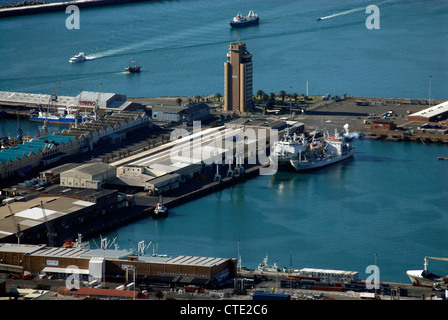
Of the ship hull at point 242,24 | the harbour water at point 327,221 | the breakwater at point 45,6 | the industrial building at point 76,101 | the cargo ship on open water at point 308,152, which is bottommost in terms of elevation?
the harbour water at point 327,221

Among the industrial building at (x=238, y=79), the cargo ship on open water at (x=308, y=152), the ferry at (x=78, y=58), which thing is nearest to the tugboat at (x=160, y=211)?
the cargo ship on open water at (x=308, y=152)

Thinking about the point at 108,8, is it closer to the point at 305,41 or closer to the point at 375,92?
the point at 305,41

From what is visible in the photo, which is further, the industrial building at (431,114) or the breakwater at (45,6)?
the breakwater at (45,6)

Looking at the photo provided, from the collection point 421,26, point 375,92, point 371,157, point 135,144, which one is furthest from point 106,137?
point 421,26

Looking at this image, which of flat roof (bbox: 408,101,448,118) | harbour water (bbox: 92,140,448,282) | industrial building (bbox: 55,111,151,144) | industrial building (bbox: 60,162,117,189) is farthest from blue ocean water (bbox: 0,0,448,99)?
industrial building (bbox: 60,162,117,189)

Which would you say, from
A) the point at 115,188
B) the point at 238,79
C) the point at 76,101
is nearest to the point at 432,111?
the point at 238,79

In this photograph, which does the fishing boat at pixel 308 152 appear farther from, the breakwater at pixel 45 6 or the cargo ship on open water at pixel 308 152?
the breakwater at pixel 45 6
